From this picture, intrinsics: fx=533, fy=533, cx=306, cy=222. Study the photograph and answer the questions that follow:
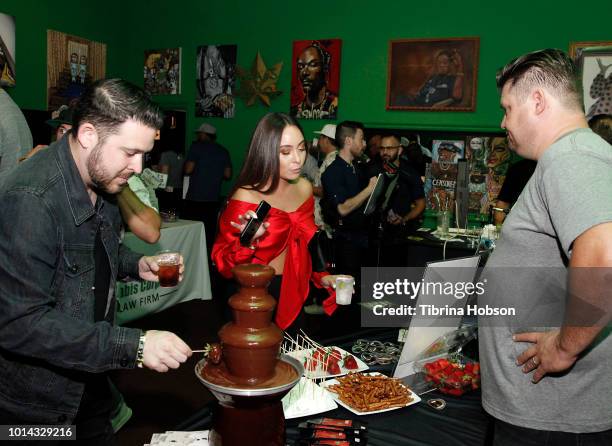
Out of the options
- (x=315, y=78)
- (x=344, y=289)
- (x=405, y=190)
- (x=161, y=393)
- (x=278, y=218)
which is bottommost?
(x=161, y=393)

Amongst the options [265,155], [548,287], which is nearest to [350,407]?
[548,287]

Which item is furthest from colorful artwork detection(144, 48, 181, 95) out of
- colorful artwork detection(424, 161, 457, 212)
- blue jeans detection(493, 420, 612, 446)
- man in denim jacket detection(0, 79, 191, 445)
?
blue jeans detection(493, 420, 612, 446)

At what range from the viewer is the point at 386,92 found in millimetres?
6805

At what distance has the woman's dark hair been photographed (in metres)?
2.50

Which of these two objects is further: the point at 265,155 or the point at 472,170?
the point at 472,170

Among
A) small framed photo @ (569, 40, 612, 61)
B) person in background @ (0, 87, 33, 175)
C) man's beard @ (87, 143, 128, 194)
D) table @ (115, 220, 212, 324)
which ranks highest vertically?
small framed photo @ (569, 40, 612, 61)

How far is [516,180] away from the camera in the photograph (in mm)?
4645

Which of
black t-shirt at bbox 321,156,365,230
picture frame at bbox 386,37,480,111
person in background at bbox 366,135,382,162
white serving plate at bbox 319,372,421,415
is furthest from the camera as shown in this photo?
person in background at bbox 366,135,382,162

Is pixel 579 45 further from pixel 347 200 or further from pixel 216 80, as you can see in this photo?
pixel 216 80

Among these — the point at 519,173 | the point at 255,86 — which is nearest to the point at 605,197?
the point at 519,173

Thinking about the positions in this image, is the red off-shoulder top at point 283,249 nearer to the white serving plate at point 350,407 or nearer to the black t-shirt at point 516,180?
the white serving plate at point 350,407

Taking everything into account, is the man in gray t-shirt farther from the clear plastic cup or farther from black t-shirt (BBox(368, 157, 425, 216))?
black t-shirt (BBox(368, 157, 425, 216))

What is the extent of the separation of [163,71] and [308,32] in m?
2.53

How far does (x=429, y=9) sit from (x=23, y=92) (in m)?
5.18
